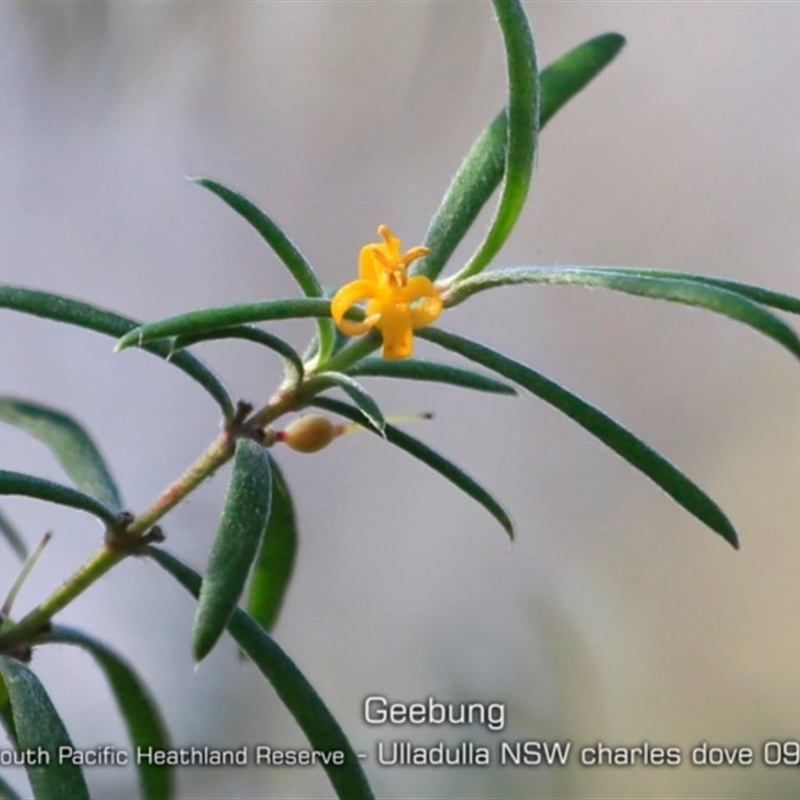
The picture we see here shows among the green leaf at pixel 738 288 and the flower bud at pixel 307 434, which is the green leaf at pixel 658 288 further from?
the flower bud at pixel 307 434

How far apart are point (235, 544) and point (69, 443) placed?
284 mm

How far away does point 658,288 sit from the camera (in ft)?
1.40

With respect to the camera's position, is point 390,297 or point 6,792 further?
point 6,792

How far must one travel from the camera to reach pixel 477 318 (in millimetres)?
987

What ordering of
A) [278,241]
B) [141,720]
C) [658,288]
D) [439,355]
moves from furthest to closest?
[439,355] < [141,720] < [278,241] < [658,288]

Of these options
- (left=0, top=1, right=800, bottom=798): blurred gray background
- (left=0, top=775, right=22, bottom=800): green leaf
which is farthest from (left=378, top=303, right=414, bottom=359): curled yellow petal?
(left=0, top=1, right=800, bottom=798): blurred gray background

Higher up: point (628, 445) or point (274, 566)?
A: point (628, 445)

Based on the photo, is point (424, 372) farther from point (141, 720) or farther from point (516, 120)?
point (141, 720)

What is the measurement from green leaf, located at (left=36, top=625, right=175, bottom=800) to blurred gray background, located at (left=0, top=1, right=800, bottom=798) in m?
0.24

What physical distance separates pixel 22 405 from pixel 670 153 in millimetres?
724

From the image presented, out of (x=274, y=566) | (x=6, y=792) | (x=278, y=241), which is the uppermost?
(x=278, y=241)

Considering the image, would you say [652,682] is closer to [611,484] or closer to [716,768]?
[716,768]

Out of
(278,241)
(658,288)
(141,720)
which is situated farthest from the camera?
(141,720)

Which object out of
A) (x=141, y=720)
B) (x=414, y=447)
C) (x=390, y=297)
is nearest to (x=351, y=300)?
(x=390, y=297)
